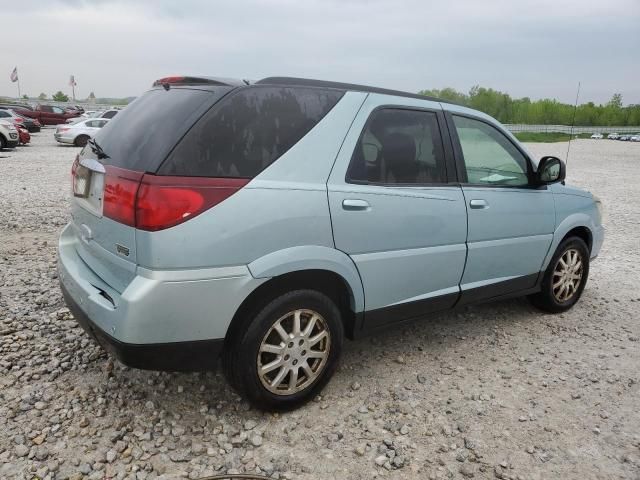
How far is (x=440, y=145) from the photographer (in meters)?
3.47

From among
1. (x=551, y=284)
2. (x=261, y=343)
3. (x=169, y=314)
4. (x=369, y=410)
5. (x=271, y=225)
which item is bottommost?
(x=369, y=410)

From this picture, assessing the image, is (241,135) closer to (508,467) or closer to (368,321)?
(368,321)

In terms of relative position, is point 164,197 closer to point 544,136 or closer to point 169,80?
point 169,80

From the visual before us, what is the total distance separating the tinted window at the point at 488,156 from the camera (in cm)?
363

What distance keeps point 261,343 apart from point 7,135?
64.2ft

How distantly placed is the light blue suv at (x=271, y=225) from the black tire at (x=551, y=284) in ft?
3.39

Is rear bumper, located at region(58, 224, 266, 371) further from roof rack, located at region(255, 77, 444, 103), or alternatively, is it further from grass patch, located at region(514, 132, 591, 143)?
grass patch, located at region(514, 132, 591, 143)

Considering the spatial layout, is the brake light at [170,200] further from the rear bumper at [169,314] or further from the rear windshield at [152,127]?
the rear bumper at [169,314]

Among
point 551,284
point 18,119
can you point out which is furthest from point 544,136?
point 551,284

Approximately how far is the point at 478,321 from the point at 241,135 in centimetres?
285

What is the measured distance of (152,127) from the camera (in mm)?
2645

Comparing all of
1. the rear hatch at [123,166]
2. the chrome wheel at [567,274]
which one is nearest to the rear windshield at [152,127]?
the rear hatch at [123,166]

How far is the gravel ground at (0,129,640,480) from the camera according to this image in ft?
8.41

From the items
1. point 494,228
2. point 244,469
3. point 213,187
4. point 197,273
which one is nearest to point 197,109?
point 213,187
